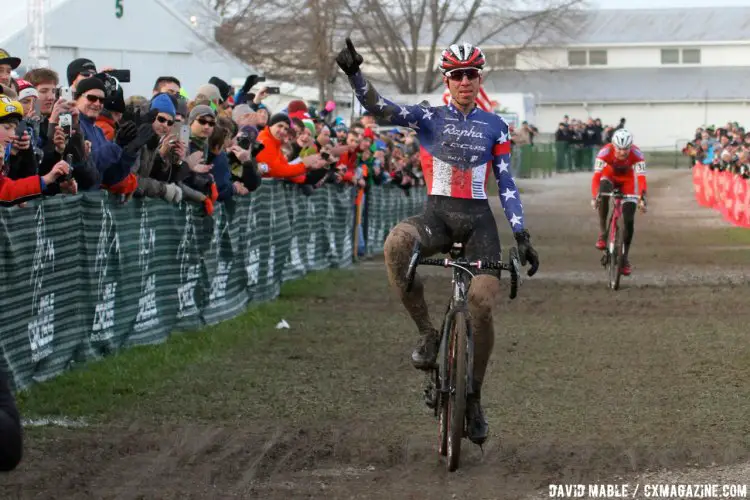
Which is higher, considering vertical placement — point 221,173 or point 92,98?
point 92,98

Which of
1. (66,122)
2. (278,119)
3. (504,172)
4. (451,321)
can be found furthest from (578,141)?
(451,321)

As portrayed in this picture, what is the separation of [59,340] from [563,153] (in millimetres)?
60569

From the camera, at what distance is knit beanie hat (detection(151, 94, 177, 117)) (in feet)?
40.8

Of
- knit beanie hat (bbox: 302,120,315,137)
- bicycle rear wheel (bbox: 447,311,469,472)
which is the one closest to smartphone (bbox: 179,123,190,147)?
bicycle rear wheel (bbox: 447,311,469,472)

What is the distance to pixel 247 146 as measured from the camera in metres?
15.8

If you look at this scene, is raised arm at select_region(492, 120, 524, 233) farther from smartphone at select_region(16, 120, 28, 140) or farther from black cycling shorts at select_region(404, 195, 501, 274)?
smartphone at select_region(16, 120, 28, 140)

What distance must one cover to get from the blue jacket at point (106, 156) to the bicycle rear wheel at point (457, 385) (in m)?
4.28

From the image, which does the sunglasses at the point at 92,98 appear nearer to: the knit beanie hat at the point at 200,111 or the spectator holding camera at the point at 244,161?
the knit beanie hat at the point at 200,111

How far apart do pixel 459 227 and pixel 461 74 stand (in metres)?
0.87

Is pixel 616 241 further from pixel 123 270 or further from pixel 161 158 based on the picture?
pixel 123 270

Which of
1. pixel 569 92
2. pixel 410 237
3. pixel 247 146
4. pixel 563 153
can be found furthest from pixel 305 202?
pixel 569 92

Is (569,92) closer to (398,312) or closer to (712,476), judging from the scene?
(398,312)

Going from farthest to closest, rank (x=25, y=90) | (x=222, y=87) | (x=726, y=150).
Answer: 1. (x=726, y=150)
2. (x=222, y=87)
3. (x=25, y=90)

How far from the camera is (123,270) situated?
12125 mm
